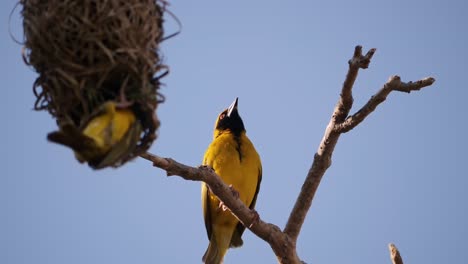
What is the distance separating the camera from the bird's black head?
6.88 m

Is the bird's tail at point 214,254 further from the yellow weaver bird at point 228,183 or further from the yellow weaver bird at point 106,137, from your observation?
the yellow weaver bird at point 106,137

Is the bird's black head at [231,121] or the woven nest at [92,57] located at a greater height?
the bird's black head at [231,121]

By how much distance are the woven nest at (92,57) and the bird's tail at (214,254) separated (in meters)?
3.58

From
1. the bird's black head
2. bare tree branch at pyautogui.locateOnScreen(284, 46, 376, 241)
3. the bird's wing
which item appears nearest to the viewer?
bare tree branch at pyautogui.locateOnScreen(284, 46, 376, 241)

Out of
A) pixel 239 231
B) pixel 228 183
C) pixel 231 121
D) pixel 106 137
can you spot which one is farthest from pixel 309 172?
pixel 106 137

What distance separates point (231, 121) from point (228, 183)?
1.01m

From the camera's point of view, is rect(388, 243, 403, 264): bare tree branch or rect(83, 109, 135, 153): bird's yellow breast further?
rect(388, 243, 403, 264): bare tree branch

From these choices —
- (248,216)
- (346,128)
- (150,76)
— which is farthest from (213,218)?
(150,76)

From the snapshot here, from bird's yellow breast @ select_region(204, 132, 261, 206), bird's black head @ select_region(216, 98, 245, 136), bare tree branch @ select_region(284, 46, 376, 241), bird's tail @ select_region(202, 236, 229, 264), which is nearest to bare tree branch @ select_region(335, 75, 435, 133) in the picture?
bare tree branch @ select_region(284, 46, 376, 241)

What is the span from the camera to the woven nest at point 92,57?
256cm

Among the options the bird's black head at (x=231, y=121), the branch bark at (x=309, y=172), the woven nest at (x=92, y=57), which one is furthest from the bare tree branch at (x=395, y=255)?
the bird's black head at (x=231, y=121)

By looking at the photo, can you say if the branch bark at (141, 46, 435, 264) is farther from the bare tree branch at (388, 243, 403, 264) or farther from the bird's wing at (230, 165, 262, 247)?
the bird's wing at (230, 165, 262, 247)

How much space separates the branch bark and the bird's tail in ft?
4.91

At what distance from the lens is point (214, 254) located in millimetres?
6117
